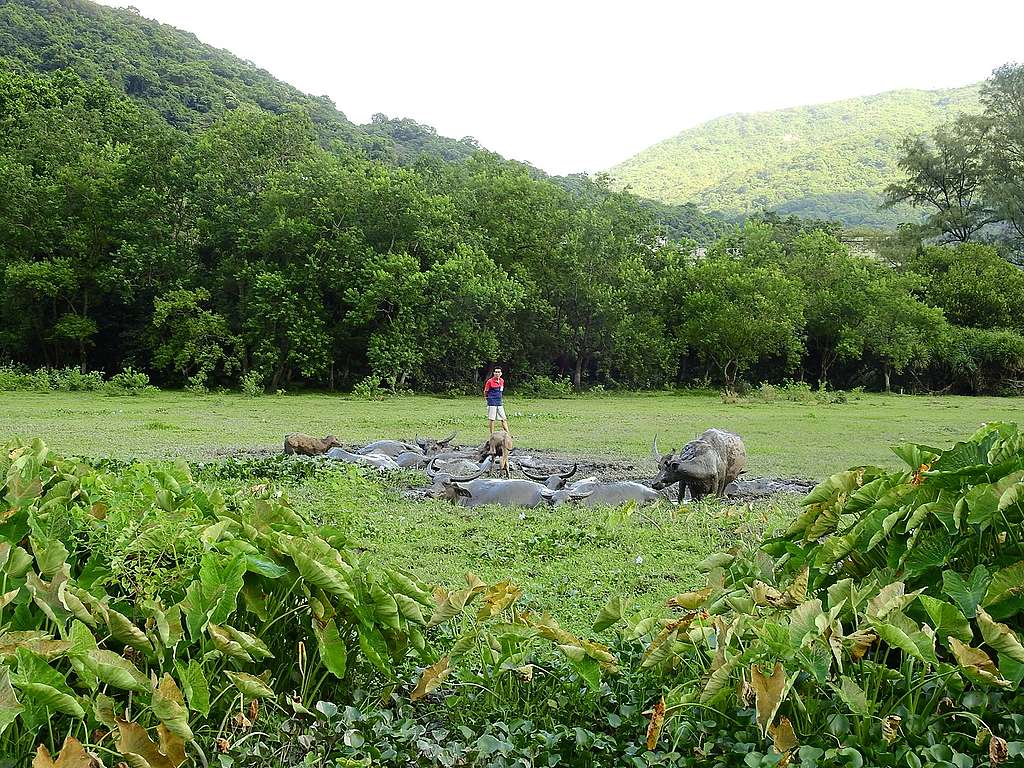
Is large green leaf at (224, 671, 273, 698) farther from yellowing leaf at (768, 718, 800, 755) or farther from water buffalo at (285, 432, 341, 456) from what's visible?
water buffalo at (285, 432, 341, 456)

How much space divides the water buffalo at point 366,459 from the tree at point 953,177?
Result: 3619 centimetres

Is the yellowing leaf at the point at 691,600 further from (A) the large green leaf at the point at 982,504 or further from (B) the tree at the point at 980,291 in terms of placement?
(B) the tree at the point at 980,291

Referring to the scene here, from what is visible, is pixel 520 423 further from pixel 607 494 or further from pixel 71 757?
pixel 71 757

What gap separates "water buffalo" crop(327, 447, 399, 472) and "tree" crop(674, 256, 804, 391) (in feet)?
57.9

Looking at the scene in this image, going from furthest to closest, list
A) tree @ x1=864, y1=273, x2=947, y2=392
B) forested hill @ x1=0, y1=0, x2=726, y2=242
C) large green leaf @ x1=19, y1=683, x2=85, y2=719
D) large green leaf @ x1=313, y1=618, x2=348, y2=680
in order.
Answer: forested hill @ x1=0, y1=0, x2=726, y2=242, tree @ x1=864, y1=273, x2=947, y2=392, large green leaf @ x1=313, y1=618, x2=348, y2=680, large green leaf @ x1=19, y1=683, x2=85, y2=719

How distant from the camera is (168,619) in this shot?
206 centimetres

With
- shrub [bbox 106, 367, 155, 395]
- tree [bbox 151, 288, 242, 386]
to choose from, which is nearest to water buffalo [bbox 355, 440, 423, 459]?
shrub [bbox 106, 367, 155, 395]

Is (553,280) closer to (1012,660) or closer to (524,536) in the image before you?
(524,536)

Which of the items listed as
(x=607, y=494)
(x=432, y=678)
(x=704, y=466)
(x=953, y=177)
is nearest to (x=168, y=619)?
(x=432, y=678)

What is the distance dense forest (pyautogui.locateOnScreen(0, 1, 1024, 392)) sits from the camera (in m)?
24.0

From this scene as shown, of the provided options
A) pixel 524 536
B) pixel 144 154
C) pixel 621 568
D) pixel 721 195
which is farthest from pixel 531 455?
pixel 721 195

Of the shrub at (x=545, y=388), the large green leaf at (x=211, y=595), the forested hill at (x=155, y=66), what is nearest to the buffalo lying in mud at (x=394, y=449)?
the large green leaf at (x=211, y=595)

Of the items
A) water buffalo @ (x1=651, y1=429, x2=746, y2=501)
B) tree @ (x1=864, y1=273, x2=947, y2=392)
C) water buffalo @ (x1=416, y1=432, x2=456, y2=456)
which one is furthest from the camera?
tree @ (x1=864, y1=273, x2=947, y2=392)

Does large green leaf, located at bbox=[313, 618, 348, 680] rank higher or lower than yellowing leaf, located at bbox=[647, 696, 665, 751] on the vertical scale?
higher
